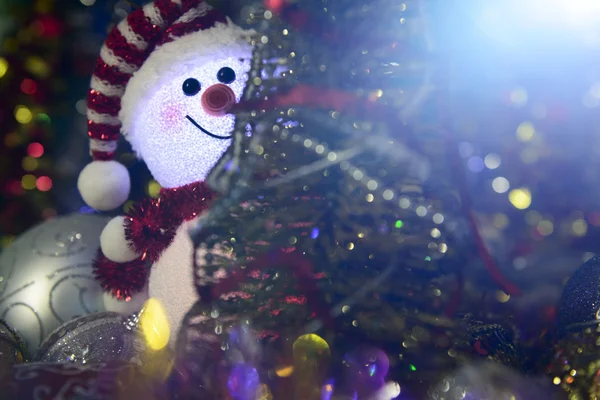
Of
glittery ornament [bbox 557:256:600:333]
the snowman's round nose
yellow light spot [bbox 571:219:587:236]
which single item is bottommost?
yellow light spot [bbox 571:219:587:236]

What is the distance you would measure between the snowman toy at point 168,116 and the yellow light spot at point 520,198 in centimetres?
50

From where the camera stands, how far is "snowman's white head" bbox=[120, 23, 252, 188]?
0.87 metres

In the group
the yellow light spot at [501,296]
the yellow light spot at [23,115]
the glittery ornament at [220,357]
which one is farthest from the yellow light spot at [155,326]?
the yellow light spot at [23,115]

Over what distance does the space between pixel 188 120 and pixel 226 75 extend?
101 millimetres

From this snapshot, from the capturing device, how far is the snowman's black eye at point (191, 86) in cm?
88

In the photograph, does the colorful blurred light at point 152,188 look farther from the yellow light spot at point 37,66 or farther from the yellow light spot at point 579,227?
the yellow light spot at point 579,227

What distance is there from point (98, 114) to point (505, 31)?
75 centimetres

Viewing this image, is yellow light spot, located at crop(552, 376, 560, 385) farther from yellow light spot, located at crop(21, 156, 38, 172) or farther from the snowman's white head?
yellow light spot, located at crop(21, 156, 38, 172)

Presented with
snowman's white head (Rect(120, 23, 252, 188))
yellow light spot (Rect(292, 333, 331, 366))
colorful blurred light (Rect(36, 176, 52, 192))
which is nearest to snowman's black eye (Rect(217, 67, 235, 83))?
snowman's white head (Rect(120, 23, 252, 188))

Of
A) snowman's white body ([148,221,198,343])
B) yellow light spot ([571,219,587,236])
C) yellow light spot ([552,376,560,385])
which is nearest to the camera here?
yellow light spot ([552,376,560,385])

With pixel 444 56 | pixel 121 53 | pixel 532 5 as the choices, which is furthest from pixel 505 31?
pixel 121 53

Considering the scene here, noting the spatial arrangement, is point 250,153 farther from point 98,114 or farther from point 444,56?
point 98,114

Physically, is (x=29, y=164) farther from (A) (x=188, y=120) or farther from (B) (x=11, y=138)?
(A) (x=188, y=120)

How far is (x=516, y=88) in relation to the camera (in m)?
0.90
